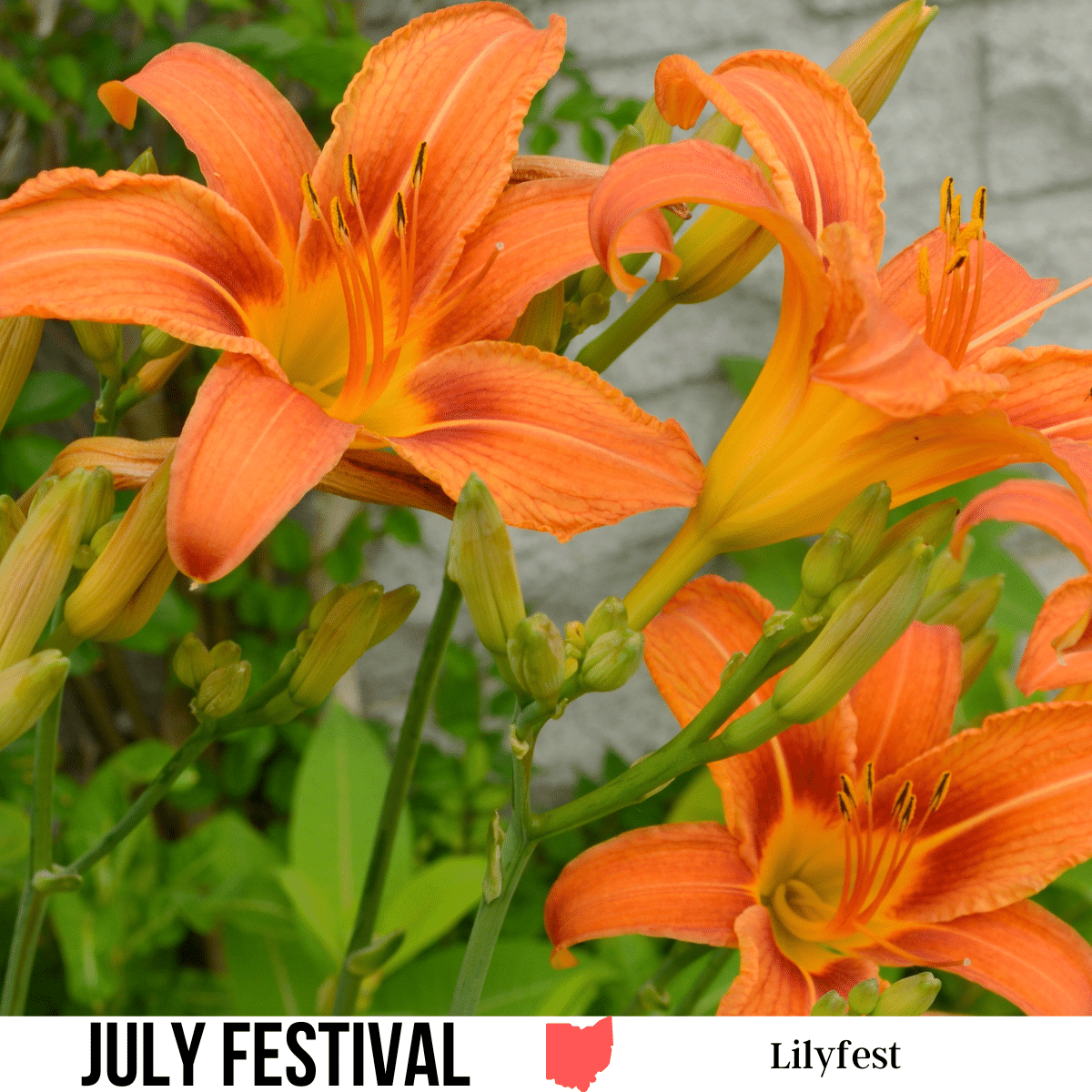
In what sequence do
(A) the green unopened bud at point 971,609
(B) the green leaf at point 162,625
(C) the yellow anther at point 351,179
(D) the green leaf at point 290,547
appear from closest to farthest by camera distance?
(C) the yellow anther at point 351,179
(A) the green unopened bud at point 971,609
(B) the green leaf at point 162,625
(D) the green leaf at point 290,547

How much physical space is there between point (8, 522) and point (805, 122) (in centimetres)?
36

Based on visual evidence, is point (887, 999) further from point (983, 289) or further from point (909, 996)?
point (983, 289)

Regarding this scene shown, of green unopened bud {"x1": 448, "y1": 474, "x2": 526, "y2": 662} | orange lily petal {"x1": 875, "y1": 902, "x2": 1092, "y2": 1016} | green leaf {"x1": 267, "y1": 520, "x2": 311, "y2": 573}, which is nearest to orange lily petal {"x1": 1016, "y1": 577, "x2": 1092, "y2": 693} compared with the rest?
orange lily petal {"x1": 875, "y1": 902, "x2": 1092, "y2": 1016}

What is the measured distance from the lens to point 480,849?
1331 millimetres

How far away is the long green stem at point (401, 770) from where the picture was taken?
486 mm

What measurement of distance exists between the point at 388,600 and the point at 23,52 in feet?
3.04

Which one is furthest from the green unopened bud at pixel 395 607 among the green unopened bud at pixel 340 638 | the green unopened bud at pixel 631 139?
the green unopened bud at pixel 631 139

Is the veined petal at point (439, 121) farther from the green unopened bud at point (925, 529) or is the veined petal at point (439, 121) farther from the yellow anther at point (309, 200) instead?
the green unopened bud at point (925, 529)

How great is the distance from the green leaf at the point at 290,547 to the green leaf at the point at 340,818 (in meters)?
0.29

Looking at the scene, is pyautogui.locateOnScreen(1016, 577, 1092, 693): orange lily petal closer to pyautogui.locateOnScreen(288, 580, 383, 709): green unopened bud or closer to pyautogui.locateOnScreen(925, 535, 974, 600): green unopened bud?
pyautogui.locateOnScreen(925, 535, 974, 600): green unopened bud

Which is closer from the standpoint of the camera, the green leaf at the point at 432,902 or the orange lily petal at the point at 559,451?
the orange lily petal at the point at 559,451

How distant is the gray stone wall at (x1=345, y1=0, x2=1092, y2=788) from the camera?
4.26 feet

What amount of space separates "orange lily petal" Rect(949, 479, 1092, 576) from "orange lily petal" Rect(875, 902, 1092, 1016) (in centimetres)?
16

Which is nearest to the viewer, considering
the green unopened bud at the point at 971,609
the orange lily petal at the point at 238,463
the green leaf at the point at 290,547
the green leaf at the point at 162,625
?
the orange lily petal at the point at 238,463
